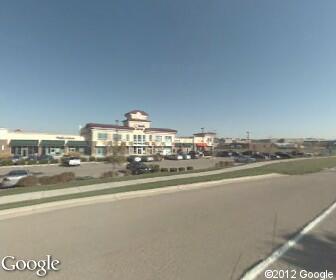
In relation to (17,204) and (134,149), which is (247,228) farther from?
(134,149)

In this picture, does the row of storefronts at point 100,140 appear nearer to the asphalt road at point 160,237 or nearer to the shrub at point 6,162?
the shrub at point 6,162

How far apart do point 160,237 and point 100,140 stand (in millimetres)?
48799

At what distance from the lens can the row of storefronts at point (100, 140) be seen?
150 ft

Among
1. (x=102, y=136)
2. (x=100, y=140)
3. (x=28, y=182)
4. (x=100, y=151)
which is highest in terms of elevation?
(x=102, y=136)

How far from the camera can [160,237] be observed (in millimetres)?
6109

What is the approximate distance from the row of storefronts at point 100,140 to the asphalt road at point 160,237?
92.4 feet

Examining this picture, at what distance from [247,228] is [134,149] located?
5264 centimetres

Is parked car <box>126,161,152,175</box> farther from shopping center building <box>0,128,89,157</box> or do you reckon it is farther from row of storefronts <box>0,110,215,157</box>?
shopping center building <box>0,128,89,157</box>

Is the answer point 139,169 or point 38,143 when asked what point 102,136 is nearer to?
point 38,143

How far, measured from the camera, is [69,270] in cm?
454

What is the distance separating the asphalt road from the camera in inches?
179

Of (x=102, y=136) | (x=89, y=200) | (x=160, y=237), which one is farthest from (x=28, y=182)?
(x=102, y=136)

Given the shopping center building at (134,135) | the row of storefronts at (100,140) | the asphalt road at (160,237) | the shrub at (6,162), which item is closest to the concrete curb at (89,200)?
the asphalt road at (160,237)

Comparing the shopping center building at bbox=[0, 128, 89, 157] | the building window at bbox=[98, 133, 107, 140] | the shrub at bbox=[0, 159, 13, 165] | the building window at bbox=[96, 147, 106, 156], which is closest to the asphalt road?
the shrub at bbox=[0, 159, 13, 165]
